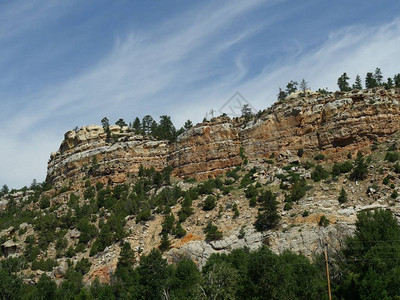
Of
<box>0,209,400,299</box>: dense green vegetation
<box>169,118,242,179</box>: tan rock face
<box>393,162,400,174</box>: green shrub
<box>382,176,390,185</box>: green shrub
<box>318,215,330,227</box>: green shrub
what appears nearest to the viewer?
<box>0,209,400,299</box>: dense green vegetation

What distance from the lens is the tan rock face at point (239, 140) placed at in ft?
223

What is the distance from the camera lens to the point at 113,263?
53.6 m

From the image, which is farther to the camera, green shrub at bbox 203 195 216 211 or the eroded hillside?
green shrub at bbox 203 195 216 211

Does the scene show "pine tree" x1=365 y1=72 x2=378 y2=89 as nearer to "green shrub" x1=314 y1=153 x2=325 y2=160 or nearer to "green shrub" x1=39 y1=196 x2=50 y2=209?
"green shrub" x1=314 y1=153 x2=325 y2=160

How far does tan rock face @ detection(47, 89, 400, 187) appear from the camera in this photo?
6788cm

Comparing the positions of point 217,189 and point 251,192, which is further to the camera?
point 217,189

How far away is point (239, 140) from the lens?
80062mm

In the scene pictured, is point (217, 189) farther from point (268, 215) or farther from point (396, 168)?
point (396, 168)

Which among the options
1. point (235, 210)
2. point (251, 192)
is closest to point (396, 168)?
point (251, 192)

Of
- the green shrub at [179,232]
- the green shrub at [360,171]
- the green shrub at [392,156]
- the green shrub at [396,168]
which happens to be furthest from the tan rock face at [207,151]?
the green shrub at [396,168]

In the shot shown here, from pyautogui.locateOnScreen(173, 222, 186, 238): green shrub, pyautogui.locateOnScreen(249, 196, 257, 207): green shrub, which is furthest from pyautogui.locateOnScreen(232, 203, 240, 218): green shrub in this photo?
pyautogui.locateOnScreen(173, 222, 186, 238): green shrub

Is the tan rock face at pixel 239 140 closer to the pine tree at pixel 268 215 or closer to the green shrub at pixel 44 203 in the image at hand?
the green shrub at pixel 44 203

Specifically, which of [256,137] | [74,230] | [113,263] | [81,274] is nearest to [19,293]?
[81,274]

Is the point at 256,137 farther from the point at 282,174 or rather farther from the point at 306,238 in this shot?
the point at 306,238
